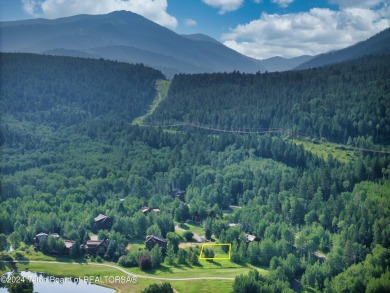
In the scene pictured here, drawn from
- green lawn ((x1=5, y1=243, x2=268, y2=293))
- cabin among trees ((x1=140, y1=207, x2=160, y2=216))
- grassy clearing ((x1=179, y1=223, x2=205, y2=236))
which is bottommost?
green lawn ((x1=5, y1=243, x2=268, y2=293))

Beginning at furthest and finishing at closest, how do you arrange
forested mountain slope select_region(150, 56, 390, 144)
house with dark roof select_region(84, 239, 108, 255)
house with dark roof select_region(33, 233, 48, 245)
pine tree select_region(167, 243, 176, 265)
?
forested mountain slope select_region(150, 56, 390, 144) < house with dark roof select_region(33, 233, 48, 245) < house with dark roof select_region(84, 239, 108, 255) < pine tree select_region(167, 243, 176, 265)

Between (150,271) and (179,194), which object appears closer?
(150,271)

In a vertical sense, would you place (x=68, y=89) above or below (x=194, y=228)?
above

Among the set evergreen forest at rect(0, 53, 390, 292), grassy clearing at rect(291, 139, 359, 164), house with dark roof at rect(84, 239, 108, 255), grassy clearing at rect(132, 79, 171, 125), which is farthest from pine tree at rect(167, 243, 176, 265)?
grassy clearing at rect(132, 79, 171, 125)

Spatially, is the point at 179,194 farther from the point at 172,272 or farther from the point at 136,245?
the point at 172,272

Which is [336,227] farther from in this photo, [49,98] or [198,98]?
[49,98]

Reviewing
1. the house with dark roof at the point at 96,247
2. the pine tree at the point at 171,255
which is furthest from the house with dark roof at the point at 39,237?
the pine tree at the point at 171,255

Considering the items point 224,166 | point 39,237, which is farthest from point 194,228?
point 224,166

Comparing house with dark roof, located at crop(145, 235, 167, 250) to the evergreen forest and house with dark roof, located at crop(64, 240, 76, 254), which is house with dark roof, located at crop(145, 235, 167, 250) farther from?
house with dark roof, located at crop(64, 240, 76, 254)
